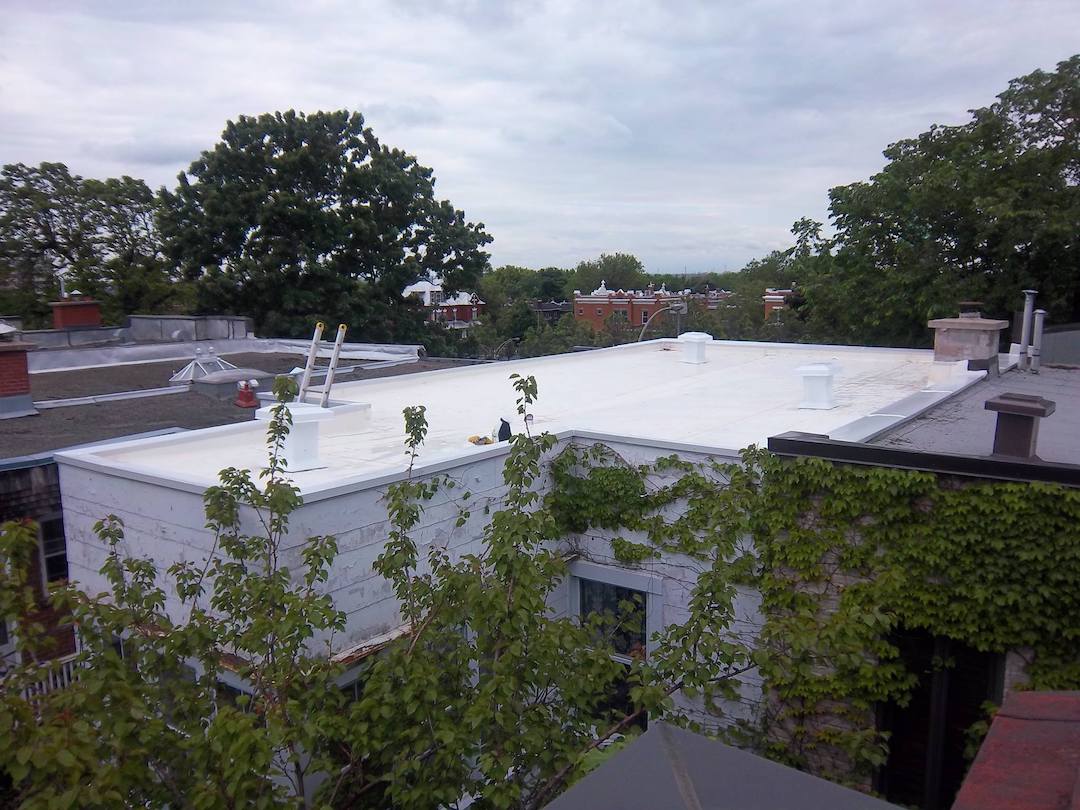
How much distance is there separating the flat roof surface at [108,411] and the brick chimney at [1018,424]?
914cm

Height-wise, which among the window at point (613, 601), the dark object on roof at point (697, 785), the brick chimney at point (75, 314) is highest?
the brick chimney at point (75, 314)

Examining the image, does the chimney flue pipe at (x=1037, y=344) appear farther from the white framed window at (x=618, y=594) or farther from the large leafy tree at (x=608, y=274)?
the large leafy tree at (x=608, y=274)

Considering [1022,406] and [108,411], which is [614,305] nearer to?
[108,411]

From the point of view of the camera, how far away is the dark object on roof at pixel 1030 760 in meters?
2.25

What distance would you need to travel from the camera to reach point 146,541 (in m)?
6.71

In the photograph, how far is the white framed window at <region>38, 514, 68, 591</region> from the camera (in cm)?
894

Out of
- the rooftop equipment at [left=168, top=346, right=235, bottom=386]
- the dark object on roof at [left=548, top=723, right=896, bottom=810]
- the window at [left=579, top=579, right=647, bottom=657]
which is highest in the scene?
the dark object on roof at [left=548, top=723, right=896, bottom=810]

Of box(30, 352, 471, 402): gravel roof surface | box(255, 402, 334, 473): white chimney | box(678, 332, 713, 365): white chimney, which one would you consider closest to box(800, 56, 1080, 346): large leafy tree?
box(678, 332, 713, 365): white chimney

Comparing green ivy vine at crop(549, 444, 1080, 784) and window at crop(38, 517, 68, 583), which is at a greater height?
green ivy vine at crop(549, 444, 1080, 784)

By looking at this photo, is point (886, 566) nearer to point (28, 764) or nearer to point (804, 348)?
point (28, 764)

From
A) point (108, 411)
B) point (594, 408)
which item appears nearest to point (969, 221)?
point (594, 408)

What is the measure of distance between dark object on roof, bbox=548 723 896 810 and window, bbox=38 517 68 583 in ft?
28.5

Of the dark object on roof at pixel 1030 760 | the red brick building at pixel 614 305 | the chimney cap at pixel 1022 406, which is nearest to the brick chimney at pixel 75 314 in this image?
the chimney cap at pixel 1022 406

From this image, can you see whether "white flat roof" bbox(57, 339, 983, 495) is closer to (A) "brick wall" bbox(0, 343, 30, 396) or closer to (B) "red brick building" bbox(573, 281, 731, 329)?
(A) "brick wall" bbox(0, 343, 30, 396)
